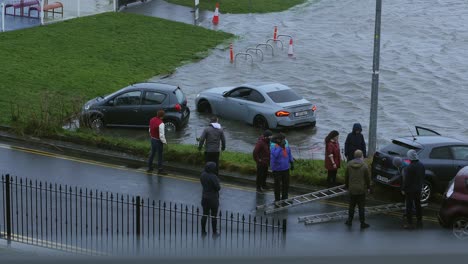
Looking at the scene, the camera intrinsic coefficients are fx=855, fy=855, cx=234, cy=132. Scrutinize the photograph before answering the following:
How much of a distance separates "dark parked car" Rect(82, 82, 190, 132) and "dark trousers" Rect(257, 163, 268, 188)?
5851 mm

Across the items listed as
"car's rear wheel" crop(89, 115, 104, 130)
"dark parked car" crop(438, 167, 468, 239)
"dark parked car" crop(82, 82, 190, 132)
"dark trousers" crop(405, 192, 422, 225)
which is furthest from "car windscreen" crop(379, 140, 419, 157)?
"car's rear wheel" crop(89, 115, 104, 130)

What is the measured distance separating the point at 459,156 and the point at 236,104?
365 inches

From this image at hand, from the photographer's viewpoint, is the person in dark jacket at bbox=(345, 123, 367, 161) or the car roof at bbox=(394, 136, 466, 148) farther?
the person in dark jacket at bbox=(345, 123, 367, 161)

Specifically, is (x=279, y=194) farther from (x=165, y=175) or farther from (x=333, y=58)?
(x=333, y=58)

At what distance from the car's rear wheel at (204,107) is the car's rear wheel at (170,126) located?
9.61 feet

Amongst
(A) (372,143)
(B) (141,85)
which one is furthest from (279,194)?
(B) (141,85)

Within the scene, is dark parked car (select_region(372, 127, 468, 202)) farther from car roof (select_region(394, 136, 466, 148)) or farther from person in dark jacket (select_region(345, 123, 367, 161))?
person in dark jacket (select_region(345, 123, 367, 161))

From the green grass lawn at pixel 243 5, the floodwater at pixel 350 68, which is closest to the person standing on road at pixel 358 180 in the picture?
the floodwater at pixel 350 68

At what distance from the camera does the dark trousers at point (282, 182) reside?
15.3 meters

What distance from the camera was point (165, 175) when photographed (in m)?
17.7

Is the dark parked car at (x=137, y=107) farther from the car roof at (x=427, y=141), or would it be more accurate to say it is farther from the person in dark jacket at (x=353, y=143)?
the car roof at (x=427, y=141)

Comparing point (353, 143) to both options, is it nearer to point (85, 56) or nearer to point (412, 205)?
point (412, 205)

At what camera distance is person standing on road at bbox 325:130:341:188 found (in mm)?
16047

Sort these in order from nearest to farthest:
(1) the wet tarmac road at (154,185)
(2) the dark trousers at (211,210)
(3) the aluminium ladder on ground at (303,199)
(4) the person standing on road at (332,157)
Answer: (2) the dark trousers at (211,210) → (1) the wet tarmac road at (154,185) → (3) the aluminium ladder on ground at (303,199) → (4) the person standing on road at (332,157)
